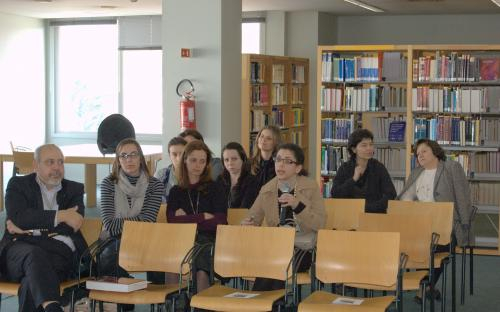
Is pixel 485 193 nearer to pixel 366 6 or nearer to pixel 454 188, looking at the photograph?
pixel 454 188

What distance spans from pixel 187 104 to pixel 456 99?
3.07m

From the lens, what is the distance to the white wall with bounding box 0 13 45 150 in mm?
15289

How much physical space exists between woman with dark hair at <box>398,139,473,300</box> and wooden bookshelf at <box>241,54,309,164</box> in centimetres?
393

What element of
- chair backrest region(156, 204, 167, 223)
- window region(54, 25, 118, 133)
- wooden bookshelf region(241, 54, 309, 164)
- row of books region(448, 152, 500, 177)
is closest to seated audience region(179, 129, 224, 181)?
chair backrest region(156, 204, 167, 223)

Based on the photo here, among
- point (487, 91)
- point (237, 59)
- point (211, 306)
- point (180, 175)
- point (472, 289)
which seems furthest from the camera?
point (237, 59)

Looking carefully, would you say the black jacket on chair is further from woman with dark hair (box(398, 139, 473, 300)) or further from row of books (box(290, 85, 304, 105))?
row of books (box(290, 85, 304, 105))

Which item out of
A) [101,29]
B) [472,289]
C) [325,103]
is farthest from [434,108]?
[101,29]

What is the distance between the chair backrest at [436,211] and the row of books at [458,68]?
2.96 m

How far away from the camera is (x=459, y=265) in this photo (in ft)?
27.9

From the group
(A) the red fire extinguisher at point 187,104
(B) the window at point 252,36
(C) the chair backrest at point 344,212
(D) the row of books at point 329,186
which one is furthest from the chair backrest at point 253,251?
(B) the window at point 252,36

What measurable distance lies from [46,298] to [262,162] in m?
2.85

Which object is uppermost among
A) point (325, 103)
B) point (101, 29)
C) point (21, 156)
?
point (101, 29)

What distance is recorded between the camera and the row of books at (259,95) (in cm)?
1164

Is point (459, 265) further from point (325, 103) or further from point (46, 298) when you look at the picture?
point (46, 298)
